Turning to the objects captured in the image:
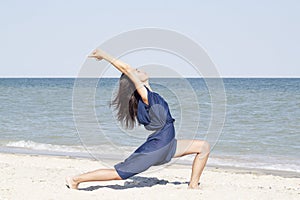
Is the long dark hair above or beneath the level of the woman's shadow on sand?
above

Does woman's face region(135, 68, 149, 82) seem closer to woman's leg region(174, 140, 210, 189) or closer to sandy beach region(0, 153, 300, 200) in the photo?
woman's leg region(174, 140, 210, 189)

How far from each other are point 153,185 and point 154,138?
46.4 inches

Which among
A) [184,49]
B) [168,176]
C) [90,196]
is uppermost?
[184,49]

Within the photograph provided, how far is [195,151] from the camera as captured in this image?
6938mm

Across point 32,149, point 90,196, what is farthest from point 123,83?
point 32,149

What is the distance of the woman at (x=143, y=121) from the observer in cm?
643

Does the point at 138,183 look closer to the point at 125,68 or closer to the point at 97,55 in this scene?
the point at 125,68

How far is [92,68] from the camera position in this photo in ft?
24.1

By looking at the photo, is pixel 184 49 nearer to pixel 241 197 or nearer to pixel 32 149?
pixel 241 197

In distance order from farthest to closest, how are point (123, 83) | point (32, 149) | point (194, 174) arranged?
point (32, 149) < point (194, 174) < point (123, 83)

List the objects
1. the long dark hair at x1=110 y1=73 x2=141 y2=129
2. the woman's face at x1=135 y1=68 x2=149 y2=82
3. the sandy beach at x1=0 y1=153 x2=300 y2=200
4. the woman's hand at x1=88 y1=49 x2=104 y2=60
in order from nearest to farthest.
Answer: the woman's hand at x1=88 y1=49 x2=104 y2=60 → the woman's face at x1=135 y1=68 x2=149 y2=82 → the long dark hair at x1=110 y1=73 x2=141 y2=129 → the sandy beach at x1=0 y1=153 x2=300 y2=200

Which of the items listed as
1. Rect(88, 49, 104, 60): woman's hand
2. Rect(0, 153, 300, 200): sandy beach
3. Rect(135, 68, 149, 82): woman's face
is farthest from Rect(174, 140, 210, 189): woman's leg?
Rect(88, 49, 104, 60): woman's hand

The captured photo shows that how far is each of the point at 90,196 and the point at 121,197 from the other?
0.38 meters

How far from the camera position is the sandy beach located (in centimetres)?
671
